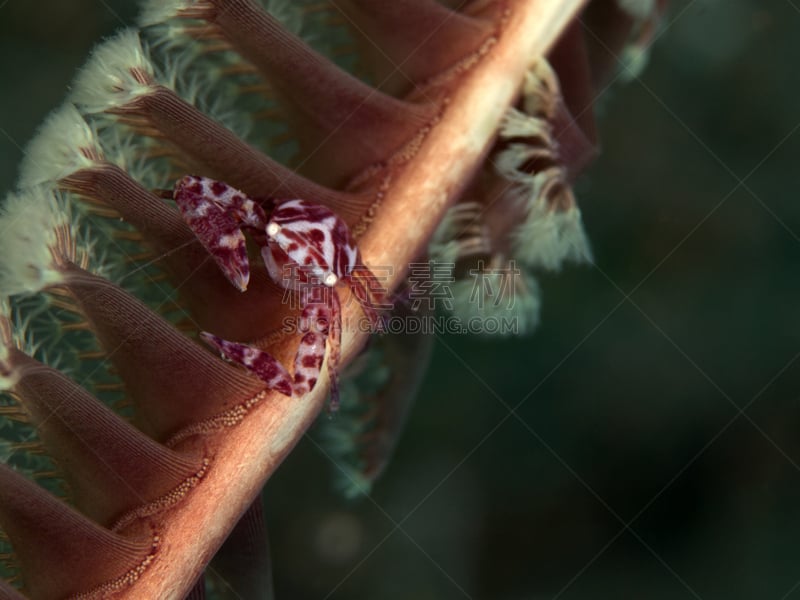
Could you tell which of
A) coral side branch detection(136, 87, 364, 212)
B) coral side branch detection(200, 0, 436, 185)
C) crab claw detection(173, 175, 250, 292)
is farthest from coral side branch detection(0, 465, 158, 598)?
coral side branch detection(200, 0, 436, 185)

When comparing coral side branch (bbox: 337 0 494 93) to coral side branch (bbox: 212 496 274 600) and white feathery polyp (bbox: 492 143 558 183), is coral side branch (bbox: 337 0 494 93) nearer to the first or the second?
white feathery polyp (bbox: 492 143 558 183)

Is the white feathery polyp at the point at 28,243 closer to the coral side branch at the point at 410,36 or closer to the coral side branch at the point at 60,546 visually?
the coral side branch at the point at 60,546

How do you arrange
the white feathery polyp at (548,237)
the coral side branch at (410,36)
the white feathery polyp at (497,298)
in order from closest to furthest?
the coral side branch at (410,36), the white feathery polyp at (548,237), the white feathery polyp at (497,298)

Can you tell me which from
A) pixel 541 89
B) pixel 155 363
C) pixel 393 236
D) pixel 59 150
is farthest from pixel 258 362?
pixel 541 89

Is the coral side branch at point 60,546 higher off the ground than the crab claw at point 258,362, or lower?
lower

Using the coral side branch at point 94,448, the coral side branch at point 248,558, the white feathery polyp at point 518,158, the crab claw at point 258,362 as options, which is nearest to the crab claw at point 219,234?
the crab claw at point 258,362

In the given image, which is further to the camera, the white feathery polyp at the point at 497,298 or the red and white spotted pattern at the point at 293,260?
the white feathery polyp at the point at 497,298

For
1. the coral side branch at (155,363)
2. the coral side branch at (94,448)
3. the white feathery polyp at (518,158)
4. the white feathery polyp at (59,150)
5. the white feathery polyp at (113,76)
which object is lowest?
the coral side branch at (94,448)

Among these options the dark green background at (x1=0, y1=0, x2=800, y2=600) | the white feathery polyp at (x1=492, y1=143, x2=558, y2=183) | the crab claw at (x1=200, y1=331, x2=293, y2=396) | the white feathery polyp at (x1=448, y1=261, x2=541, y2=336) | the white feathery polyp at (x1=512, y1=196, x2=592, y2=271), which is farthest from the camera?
the dark green background at (x1=0, y1=0, x2=800, y2=600)
